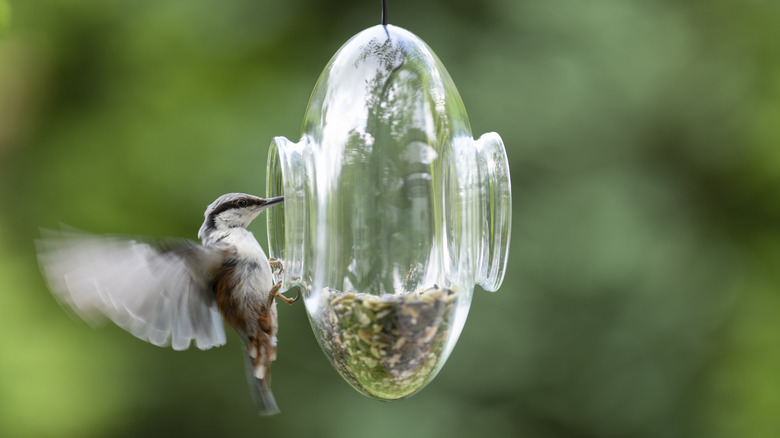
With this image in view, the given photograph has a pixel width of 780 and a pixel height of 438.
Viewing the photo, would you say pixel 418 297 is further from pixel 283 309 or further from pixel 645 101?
pixel 645 101

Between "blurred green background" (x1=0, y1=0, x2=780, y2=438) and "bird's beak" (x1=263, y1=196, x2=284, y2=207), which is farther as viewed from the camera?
"blurred green background" (x1=0, y1=0, x2=780, y2=438)

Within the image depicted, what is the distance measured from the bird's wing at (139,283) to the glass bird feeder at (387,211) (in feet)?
0.73

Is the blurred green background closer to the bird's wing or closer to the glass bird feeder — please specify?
the bird's wing

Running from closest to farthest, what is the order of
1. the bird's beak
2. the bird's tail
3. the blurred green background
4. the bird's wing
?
the bird's wing → the bird's beak → the bird's tail → the blurred green background

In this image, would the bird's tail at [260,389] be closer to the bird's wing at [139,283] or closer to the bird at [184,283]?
the bird at [184,283]

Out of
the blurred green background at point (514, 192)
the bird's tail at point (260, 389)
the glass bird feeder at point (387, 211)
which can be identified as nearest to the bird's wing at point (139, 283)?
the bird's tail at point (260, 389)

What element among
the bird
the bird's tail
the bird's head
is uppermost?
the bird's head

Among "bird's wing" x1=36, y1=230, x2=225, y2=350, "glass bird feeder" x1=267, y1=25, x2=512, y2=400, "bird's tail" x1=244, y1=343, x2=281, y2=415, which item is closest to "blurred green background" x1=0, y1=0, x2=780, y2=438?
"bird's tail" x1=244, y1=343, x2=281, y2=415

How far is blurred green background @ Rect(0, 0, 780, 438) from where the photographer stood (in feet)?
9.54

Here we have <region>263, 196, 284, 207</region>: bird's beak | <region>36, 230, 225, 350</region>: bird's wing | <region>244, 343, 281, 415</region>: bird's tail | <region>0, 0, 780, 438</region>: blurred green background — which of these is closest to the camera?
<region>36, 230, 225, 350</region>: bird's wing

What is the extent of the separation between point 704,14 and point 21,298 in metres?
2.96

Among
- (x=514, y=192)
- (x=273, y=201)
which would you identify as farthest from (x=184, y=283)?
(x=514, y=192)

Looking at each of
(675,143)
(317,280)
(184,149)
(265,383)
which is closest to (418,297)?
(317,280)

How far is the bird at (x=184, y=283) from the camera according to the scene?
121cm
